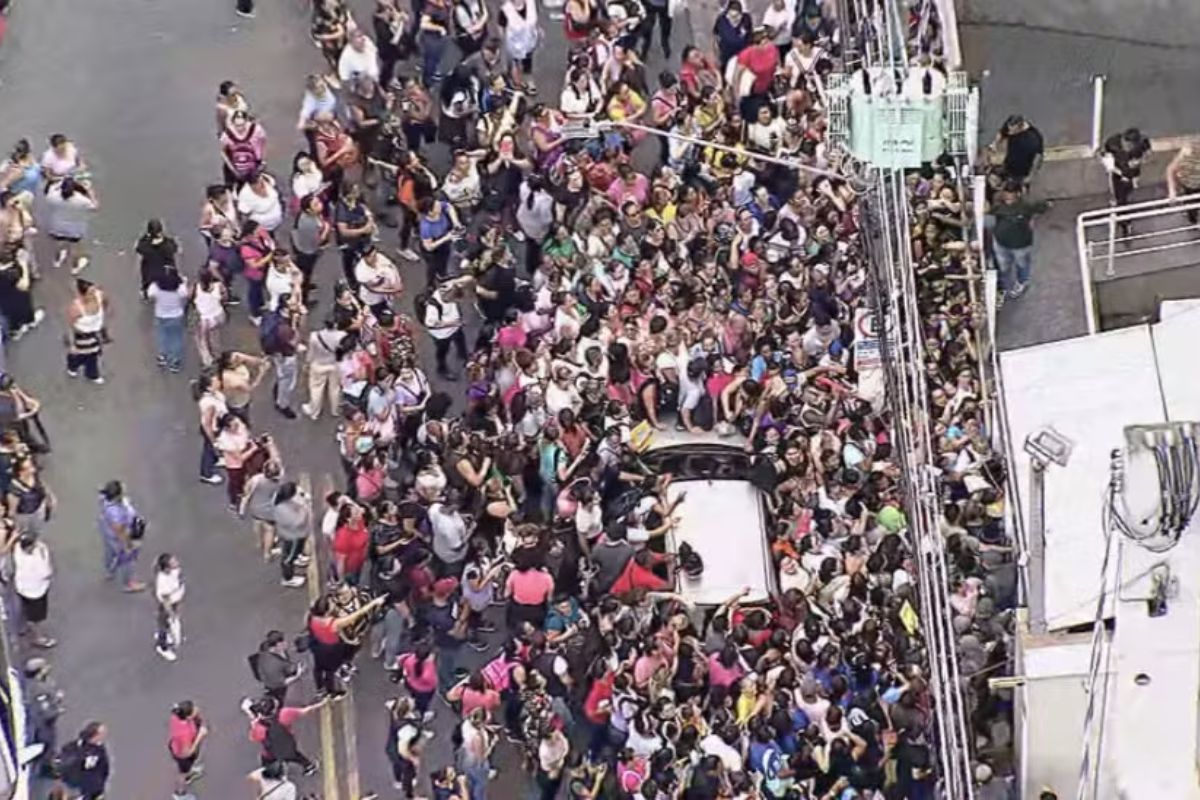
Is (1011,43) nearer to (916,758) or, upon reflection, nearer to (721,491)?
(721,491)

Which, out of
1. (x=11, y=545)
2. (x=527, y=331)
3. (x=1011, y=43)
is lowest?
(x=11, y=545)

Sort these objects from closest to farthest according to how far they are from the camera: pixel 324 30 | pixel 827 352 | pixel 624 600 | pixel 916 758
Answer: pixel 916 758 < pixel 624 600 < pixel 827 352 < pixel 324 30

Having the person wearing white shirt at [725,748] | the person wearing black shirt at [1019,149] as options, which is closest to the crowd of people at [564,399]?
the person wearing white shirt at [725,748]

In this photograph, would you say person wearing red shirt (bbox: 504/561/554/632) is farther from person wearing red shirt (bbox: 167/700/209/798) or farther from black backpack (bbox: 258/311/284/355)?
black backpack (bbox: 258/311/284/355)

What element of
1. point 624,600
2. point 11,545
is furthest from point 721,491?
point 11,545

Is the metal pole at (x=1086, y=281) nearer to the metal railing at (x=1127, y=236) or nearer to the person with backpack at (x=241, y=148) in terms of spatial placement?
the metal railing at (x=1127, y=236)

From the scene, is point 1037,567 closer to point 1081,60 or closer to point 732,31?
point 732,31

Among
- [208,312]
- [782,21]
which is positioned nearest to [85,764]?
[208,312]

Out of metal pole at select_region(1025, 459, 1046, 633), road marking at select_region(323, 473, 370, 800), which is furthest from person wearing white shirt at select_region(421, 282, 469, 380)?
metal pole at select_region(1025, 459, 1046, 633)
